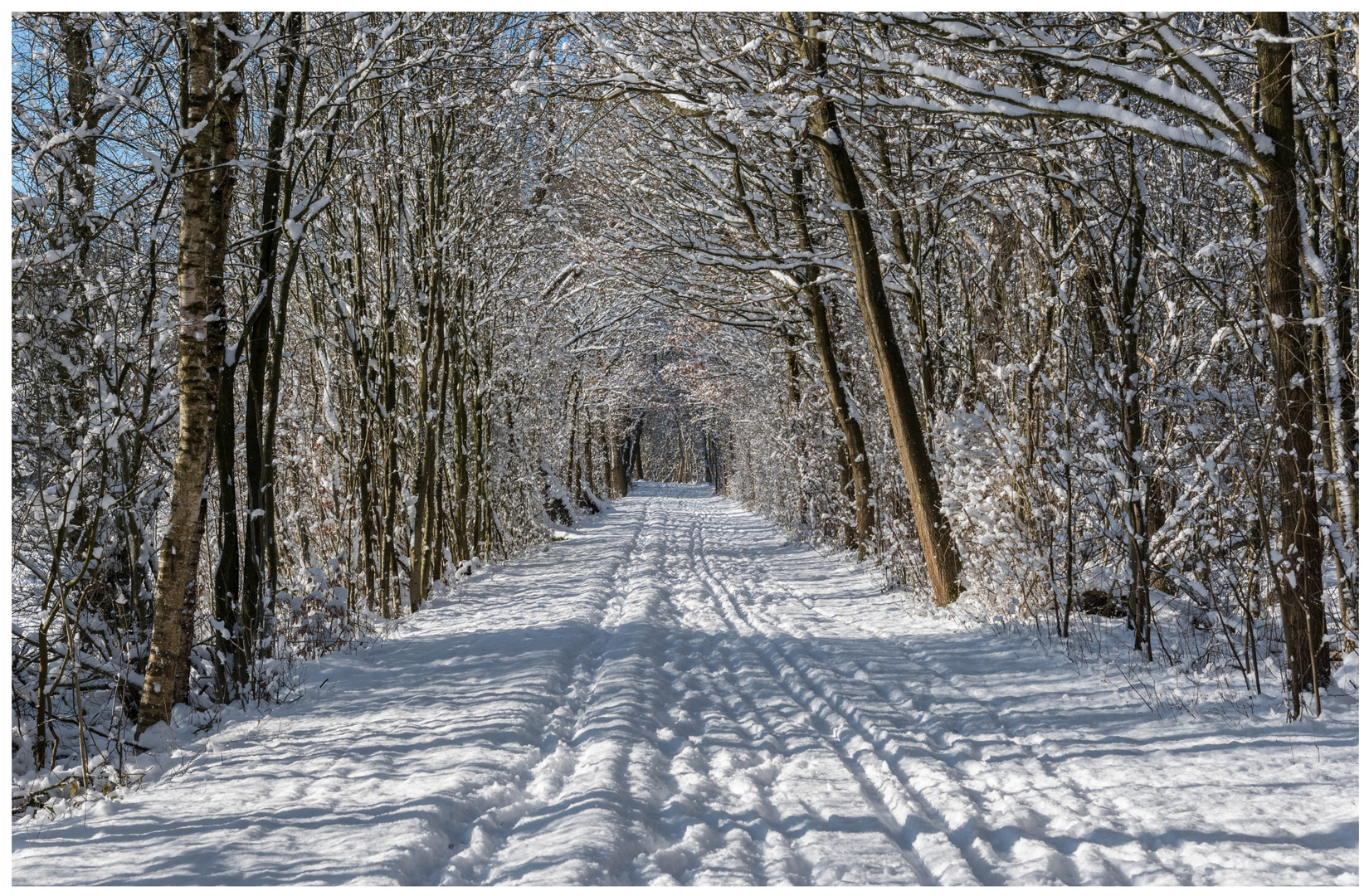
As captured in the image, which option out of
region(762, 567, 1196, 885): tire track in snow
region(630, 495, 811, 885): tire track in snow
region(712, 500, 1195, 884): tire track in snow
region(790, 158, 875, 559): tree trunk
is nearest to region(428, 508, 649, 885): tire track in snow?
region(630, 495, 811, 885): tire track in snow

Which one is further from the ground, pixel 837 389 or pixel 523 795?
pixel 837 389

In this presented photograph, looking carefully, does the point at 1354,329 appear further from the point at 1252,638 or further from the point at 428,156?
the point at 428,156

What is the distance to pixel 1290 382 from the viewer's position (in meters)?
4.50

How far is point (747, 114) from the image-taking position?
7750 millimetres

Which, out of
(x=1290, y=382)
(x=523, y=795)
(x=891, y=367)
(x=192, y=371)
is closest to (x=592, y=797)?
(x=523, y=795)

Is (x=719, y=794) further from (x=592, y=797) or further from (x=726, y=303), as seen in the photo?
(x=726, y=303)

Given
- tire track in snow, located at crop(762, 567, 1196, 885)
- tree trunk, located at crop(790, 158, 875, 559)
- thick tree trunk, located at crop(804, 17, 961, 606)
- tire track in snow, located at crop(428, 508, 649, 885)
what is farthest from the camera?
tree trunk, located at crop(790, 158, 875, 559)

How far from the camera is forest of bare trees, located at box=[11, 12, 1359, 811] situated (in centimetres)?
480

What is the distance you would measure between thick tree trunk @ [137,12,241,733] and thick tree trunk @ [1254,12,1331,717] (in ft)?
19.3

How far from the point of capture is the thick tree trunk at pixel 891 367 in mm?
Answer: 8906

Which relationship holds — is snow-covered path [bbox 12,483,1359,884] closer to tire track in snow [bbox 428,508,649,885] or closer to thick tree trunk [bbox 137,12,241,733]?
tire track in snow [bbox 428,508,649,885]

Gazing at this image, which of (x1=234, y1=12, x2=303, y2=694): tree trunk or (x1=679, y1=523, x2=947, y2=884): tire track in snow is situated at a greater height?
(x1=234, y1=12, x2=303, y2=694): tree trunk

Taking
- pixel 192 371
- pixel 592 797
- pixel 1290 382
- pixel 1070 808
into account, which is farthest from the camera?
pixel 192 371

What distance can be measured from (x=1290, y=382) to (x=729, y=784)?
11.9 feet
